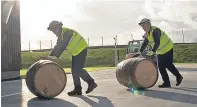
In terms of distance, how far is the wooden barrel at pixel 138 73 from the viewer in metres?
8.63

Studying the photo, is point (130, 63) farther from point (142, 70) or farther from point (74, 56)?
point (74, 56)

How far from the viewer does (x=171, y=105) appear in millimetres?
6406

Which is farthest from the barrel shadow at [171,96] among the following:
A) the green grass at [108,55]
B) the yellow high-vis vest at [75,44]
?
the green grass at [108,55]

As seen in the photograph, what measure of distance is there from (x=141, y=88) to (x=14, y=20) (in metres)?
9.40

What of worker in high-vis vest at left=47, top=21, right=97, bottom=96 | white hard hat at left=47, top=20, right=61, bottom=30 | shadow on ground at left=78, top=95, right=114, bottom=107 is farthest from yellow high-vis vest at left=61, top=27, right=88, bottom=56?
shadow on ground at left=78, top=95, right=114, bottom=107

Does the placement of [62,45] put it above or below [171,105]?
above

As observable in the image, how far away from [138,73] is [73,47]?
1.64 metres

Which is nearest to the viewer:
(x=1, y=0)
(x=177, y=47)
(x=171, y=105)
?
(x=1, y=0)

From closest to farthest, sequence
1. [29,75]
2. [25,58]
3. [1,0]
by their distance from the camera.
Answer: [1,0], [29,75], [25,58]

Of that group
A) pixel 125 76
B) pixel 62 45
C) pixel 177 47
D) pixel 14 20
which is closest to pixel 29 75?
pixel 62 45

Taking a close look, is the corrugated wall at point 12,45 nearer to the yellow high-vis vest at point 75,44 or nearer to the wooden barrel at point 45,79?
the yellow high-vis vest at point 75,44

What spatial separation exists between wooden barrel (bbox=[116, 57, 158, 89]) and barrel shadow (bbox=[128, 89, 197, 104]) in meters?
0.29

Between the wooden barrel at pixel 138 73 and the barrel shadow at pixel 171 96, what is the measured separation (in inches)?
11.4

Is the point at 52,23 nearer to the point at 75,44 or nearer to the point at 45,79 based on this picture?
the point at 75,44
